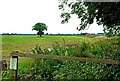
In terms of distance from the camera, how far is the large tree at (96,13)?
473 centimetres

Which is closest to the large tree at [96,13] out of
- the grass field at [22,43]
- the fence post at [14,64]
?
the grass field at [22,43]

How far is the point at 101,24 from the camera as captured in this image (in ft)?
18.4

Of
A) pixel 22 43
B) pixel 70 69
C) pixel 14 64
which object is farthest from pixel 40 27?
pixel 14 64

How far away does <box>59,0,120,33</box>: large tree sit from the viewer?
4.73 meters

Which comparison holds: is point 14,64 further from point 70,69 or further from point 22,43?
point 22,43

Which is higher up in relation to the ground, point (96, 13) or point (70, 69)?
point (96, 13)

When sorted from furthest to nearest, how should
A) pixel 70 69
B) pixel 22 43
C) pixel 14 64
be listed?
pixel 22 43 < pixel 70 69 < pixel 14 64

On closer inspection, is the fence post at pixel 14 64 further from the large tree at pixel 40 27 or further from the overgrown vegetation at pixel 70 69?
the large tree at pixel 40 27

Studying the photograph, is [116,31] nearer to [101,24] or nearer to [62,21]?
[101,24]

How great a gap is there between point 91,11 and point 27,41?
2927 mm

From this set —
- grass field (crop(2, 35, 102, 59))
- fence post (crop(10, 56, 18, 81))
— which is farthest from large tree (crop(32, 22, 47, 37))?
fence post (crop(10, 56, 18, 81))

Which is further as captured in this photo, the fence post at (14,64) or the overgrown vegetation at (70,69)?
the overgrown vegetation at (70,69)

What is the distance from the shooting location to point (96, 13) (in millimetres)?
5117

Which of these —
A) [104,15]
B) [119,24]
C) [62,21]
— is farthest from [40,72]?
[119,24]
